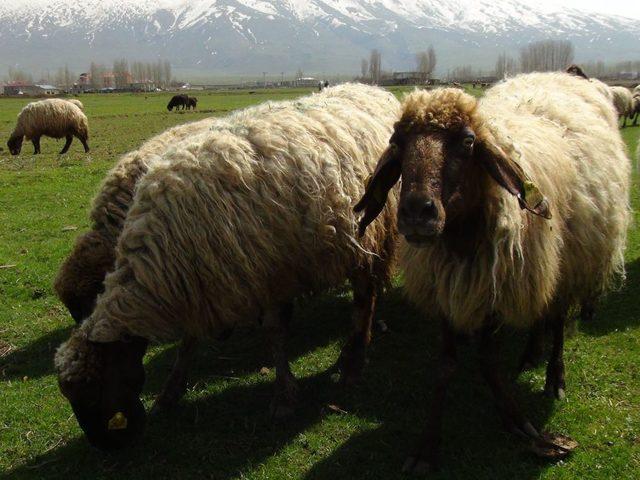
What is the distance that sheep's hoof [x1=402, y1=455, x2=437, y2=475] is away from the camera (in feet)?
12.8

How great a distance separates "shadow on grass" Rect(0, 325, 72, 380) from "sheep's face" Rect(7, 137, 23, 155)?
1770 cm

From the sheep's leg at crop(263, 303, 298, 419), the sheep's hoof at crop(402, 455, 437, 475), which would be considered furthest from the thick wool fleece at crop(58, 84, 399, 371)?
the sheep's hoof at crop(402, 455, 437, 475)

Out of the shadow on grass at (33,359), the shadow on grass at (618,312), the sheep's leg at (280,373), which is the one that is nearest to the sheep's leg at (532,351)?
the shadow on grass at (618,312)

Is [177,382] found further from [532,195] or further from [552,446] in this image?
[532,195]

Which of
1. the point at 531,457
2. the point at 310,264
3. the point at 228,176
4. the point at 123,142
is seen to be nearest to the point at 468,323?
the point at 531,457

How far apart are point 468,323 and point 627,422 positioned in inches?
65.1

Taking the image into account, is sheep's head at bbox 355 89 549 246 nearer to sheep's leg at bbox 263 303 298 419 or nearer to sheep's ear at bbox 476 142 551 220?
sheep's ear at bbox 476 142 551 220

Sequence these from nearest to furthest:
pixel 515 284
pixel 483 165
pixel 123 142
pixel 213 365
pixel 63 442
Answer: pixel 483 165 < pixel 515 284 < pixel 63 442 < pixel 213 365 < pixel 123 142

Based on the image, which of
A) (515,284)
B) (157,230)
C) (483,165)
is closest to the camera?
(483,165)

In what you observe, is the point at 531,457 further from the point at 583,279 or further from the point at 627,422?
the point at 583,279

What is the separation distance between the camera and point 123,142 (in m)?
23.8

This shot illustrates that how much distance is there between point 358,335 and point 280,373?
89cm

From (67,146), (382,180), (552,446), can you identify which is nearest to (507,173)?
(382,180)

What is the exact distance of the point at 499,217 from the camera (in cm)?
362
